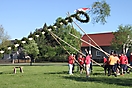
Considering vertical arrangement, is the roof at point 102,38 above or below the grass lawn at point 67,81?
above

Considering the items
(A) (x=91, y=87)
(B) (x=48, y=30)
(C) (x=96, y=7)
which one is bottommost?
(A) (x=91, y=87)

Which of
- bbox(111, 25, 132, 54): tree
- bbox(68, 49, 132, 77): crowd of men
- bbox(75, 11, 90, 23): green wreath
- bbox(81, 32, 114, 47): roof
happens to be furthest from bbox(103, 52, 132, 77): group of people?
bbox(81, 32, 114, 47): roof

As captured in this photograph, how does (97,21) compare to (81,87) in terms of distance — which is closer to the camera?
(81,87)

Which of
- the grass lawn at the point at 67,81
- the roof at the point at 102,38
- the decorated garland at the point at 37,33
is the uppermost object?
the roof at the point at 102,38

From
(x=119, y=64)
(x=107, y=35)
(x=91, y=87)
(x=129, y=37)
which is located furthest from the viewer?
(x=107, y=35)

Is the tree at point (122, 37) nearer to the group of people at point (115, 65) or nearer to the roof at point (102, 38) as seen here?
the roof at point (102, 38)

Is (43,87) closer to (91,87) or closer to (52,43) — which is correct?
(91,87)

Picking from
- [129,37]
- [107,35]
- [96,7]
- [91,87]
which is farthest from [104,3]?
[107,35]

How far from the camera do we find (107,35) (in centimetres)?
7881

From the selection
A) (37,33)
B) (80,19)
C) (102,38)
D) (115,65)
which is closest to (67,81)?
(115,65)

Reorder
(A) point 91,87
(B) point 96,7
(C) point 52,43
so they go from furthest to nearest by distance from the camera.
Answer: (C) point 52,43, (B) point 96,7, (A) point 91,87

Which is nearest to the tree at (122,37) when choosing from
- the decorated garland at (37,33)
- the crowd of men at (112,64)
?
the crowd of men at (112,64)

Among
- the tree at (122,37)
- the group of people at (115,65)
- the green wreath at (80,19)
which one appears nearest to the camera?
the group of people at (115,65)

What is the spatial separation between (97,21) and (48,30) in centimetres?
794
